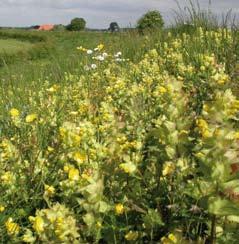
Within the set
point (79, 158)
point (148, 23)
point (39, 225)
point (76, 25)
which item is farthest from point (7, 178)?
point (76, 25)

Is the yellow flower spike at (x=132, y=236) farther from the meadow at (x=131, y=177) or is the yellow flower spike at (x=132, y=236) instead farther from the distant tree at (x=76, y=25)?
the distant tree at (x=76, y=25)

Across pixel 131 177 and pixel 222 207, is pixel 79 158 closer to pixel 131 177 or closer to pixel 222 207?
pixel 131 177

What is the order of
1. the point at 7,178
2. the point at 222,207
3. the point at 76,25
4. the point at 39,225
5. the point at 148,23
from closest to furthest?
the point at 222,207
the point at 39,225
the point at 7,178
the point at 148,23
the point at 76,25

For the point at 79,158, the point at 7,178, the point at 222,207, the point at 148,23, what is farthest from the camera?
the point at 148,23

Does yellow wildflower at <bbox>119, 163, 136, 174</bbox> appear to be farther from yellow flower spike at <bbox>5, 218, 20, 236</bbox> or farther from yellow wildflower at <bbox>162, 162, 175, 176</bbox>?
yellow flower spike at <bbox>5, 218, 20, 236</bbox>

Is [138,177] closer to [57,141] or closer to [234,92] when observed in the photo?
[57,141]

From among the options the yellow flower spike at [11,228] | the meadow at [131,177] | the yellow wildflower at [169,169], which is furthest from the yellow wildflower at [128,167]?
the yellow flower spike at [11,228]

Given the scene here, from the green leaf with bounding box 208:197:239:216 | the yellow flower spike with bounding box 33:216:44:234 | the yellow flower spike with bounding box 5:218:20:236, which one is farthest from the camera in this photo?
the yellow flower spike with bounding box 5:218:20:236

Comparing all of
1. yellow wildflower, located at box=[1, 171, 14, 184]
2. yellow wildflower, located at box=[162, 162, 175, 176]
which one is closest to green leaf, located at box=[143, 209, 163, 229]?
yellow wildflower, located at box=[162, 162, 175, 176]

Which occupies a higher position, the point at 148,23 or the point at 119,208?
the point at 148,23

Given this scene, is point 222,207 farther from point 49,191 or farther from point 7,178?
point 7,178

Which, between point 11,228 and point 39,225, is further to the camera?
point 11,228

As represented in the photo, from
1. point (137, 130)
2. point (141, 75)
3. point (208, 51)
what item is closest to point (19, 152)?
point (137, 130)

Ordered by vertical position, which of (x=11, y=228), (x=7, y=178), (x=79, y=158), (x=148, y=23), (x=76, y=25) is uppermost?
(x=148, y=23)
